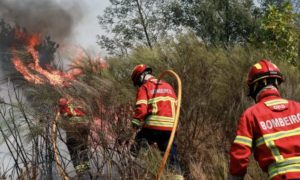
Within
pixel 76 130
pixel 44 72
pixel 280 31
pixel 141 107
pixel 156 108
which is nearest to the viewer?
pixel 76 130

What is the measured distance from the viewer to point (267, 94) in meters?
3.60

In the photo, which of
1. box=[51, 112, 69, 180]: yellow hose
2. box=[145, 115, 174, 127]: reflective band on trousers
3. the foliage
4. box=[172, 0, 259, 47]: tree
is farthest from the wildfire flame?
box=[172, 0, 259, 47]: tree

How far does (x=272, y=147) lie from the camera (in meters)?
3.32

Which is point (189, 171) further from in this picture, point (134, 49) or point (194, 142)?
point (134, 49)

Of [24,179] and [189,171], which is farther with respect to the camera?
[189,171]

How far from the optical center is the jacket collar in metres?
3.57

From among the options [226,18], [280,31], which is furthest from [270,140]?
[226,18]

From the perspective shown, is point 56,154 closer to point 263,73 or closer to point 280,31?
point 263,73

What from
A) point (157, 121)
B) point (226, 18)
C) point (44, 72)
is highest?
point (226, 18)

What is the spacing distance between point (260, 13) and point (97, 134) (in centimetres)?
1752

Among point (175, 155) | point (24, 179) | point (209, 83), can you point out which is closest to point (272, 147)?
point (24, 179)

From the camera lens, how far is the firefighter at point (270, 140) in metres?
3.29

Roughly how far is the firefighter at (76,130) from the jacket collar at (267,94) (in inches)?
58.0

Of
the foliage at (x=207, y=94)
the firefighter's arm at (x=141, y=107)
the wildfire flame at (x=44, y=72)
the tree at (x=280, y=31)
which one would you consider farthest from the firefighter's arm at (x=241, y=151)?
the tree at (x=280, y=31)
